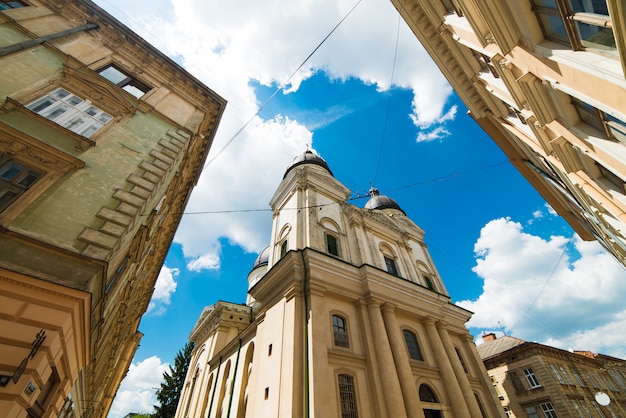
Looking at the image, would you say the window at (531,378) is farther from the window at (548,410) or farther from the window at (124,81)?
the window at (124,81)

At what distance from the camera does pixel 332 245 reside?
55.6 ft

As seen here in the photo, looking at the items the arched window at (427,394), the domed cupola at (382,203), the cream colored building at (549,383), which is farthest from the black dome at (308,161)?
the cream colored building at (549,383)

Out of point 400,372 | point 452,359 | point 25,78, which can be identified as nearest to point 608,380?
point 452,359

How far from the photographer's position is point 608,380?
30.0m

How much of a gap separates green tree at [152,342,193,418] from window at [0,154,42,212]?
33.6 meters

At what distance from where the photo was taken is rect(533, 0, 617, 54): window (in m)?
3.91

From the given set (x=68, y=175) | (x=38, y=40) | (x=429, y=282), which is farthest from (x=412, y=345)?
(x=38, y=40)

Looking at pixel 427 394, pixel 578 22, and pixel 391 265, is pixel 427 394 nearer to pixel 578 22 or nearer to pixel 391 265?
pixel 391 265

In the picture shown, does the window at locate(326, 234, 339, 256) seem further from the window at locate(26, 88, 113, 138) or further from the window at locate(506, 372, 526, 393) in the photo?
the window at locate(506, 372, 526, 393)

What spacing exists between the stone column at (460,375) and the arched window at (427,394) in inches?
76.2

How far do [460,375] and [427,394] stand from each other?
9.00ft

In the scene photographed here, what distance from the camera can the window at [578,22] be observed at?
12.8ft

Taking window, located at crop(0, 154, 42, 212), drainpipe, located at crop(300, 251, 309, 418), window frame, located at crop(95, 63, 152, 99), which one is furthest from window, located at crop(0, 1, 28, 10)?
drainpipe, located at crop(300, 251, 309, 418)

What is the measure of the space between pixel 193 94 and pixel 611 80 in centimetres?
1349
